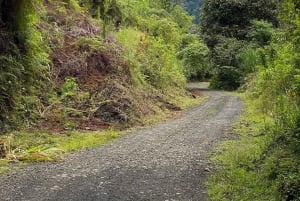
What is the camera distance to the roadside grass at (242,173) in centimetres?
731

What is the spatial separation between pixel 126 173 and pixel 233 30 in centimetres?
3438

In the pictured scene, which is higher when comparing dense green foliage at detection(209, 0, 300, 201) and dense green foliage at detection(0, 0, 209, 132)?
dense green foliage at detection(0, 0, 209, 132)

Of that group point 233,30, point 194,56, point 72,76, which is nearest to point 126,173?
point 72,76

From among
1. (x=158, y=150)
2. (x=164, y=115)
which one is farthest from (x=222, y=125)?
(x=158, y=150)

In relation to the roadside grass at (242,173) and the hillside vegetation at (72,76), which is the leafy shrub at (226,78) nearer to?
the hillside vegetation at (72,76)

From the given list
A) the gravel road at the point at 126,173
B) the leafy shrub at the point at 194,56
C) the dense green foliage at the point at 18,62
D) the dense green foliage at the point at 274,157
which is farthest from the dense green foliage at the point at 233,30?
the gravel road at the point at 126,173

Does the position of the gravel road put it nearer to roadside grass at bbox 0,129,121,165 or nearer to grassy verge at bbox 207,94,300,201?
grassy verge at bbox 207,94,300,201

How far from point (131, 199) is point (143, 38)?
18.8 meters

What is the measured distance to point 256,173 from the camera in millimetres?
8617

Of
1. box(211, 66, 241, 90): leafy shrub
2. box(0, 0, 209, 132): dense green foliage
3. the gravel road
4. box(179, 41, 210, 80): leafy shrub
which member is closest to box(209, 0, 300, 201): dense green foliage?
the gravel road

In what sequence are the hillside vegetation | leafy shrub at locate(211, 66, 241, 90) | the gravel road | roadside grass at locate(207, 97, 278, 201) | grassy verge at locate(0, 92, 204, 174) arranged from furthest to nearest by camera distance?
leafy shrub at locate(211, 66, 241, 90) < the hillside vegetation < grassy verge at locate(0, 92, 204, 174) < the gravel road < roadside grass at locate(207, 97, 278, 201)

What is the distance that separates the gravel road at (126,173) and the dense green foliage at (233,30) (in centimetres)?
2590

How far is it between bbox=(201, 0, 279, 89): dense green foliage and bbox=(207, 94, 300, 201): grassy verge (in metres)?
27.6

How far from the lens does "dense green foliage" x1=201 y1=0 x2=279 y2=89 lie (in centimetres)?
3878
